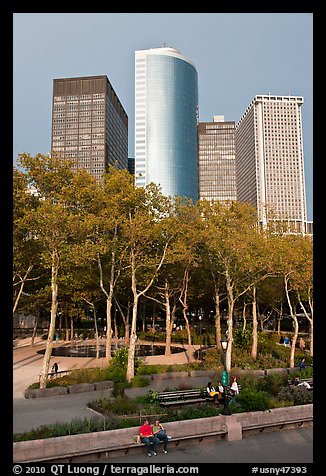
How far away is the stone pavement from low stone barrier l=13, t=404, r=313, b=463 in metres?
3.09

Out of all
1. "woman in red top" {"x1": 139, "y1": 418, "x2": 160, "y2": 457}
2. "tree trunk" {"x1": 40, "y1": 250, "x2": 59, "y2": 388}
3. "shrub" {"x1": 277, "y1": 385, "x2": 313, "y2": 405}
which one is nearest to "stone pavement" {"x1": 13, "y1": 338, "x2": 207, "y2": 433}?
"tree trunk" {"x1": 40, "y1": 250, "x2": 59, "y2": 388}

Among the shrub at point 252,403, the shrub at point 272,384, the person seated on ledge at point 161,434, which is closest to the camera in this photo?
the person seated on ledge at point 161,434

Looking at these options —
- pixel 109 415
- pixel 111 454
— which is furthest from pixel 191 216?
pixel 111 454

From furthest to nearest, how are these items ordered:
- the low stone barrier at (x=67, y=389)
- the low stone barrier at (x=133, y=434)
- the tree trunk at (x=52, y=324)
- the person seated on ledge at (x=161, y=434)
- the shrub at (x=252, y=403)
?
the tree trunk at (x=52, y=324) → the low stone barrier at (x=67, y=389) → the shrub at (x=252, y=403) → the person seated on ledge at (x=161, y=434) → the low stone barrier at (x=133, y=434)

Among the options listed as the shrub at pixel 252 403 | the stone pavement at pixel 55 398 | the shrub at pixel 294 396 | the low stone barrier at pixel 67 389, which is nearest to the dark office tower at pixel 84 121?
the stone pavement at pixel 55 398

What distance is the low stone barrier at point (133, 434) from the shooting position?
11.6m

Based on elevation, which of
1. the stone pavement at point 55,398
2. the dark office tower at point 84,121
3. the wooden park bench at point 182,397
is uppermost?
the dark office tower at point 84,121

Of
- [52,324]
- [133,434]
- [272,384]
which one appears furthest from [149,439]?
[52,324]

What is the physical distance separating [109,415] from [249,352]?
18748 mm

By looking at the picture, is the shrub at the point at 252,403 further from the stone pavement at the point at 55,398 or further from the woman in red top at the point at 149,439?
the stone pavement at the point at 55,398

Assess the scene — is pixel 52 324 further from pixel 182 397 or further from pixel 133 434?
pixel 133 434

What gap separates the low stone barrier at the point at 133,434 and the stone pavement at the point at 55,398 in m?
3.09

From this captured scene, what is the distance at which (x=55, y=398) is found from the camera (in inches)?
808

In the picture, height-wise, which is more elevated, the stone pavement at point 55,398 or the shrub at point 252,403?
the shrub at point 252,403
